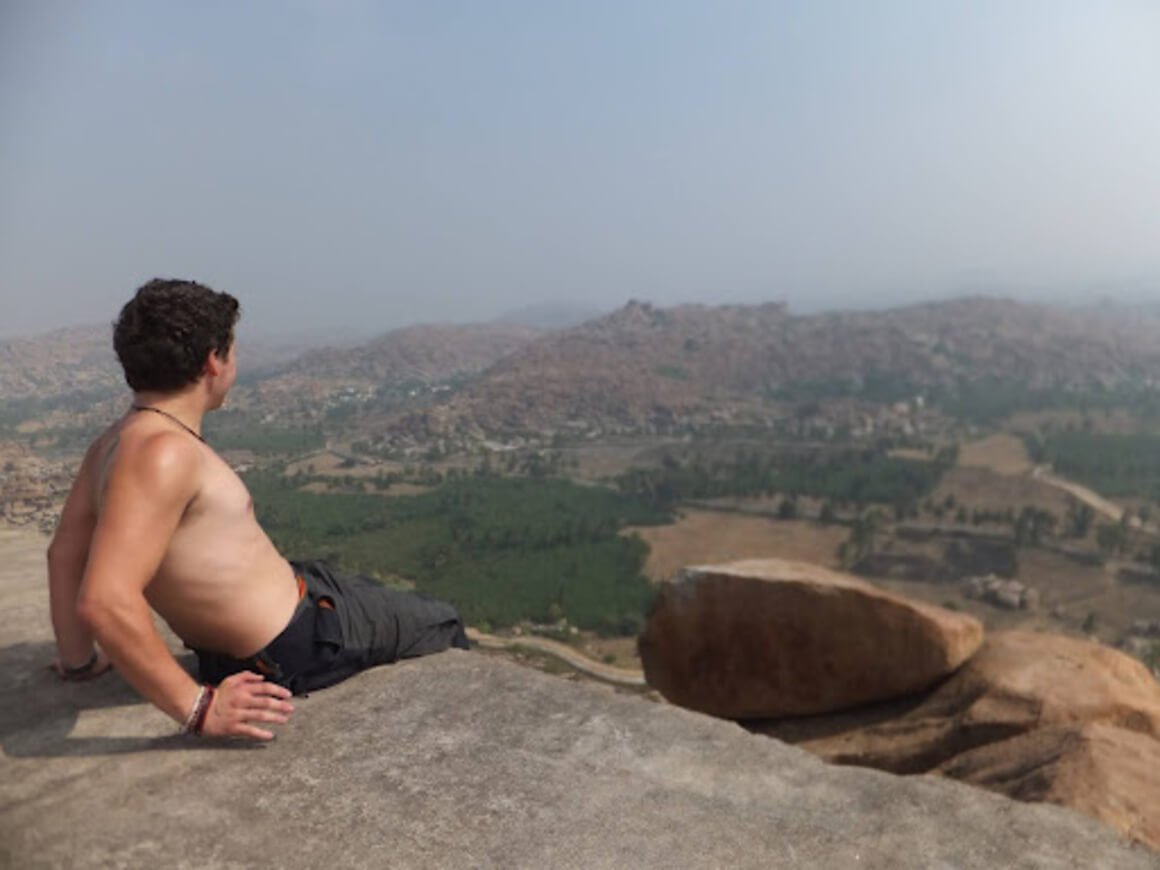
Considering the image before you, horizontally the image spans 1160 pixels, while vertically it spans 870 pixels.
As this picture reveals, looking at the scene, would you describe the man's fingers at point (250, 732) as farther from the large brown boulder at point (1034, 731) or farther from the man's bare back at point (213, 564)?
the large brown boulder at point (1034, 731)

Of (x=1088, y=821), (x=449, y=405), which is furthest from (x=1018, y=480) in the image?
(x=1088, y=821)

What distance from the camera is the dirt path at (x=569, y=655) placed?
3303cm

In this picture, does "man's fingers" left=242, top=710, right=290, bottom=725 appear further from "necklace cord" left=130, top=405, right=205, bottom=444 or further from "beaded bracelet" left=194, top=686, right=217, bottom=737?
"necklace cord" left=130, top=405, right=205, bottom=444

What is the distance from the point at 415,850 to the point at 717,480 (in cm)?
8970

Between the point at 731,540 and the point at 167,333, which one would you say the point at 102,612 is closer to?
the point at 167,333

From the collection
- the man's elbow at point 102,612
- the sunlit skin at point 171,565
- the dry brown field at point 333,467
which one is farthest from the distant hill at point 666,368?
the man's elbow at point 102,612

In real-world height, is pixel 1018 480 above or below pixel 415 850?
below

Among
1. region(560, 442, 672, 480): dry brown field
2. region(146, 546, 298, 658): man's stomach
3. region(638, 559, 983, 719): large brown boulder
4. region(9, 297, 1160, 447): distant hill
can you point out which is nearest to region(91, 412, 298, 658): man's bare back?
region(146, 546, 298, 658): man's stomach

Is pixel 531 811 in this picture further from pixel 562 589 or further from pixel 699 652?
pixel 562 589

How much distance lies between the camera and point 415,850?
98.3 inches

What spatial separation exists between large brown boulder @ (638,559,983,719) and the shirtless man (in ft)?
23.6

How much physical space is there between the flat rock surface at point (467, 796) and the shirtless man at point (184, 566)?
0.19m

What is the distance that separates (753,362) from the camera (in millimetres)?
162750

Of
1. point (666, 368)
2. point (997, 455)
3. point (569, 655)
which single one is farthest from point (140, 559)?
point (666, 368)
